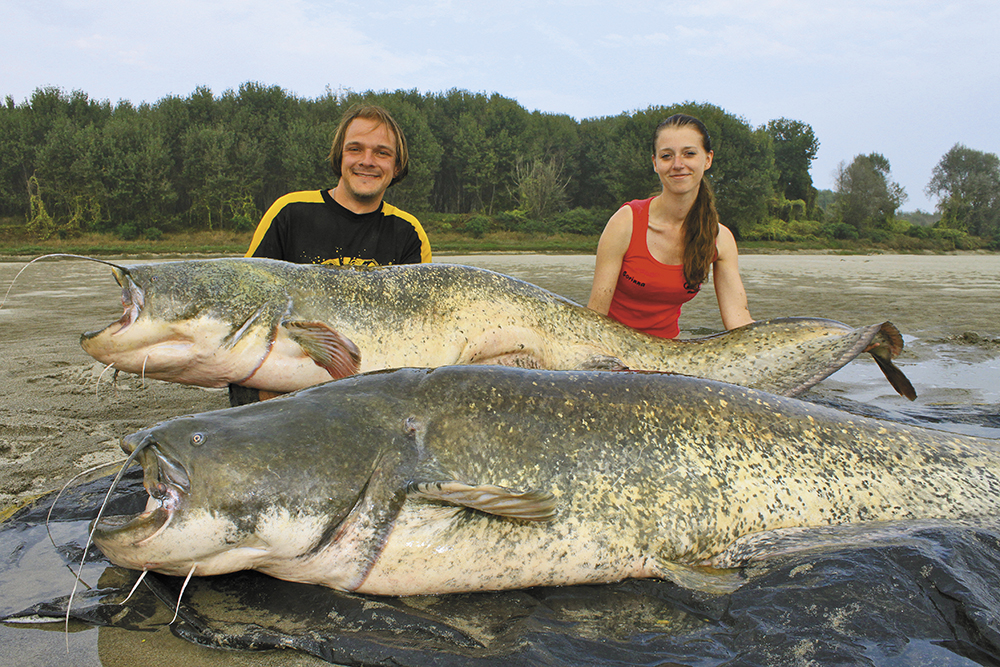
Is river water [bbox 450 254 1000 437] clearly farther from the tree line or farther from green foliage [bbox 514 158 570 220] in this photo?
green foliage [bbox 514 158 570 220]

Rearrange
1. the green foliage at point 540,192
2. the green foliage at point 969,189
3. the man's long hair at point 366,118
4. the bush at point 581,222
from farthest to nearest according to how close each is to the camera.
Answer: the green foliage at point 969,189 < the green foliage at point 540,192 < the bush at point 581,222 < the man's long hair at point 366,118

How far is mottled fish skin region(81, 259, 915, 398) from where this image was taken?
3.01 m

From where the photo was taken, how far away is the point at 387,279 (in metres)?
3.42

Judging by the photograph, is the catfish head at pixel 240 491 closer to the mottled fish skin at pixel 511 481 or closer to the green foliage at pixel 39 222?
the mottled fish skin at pixel 511 481

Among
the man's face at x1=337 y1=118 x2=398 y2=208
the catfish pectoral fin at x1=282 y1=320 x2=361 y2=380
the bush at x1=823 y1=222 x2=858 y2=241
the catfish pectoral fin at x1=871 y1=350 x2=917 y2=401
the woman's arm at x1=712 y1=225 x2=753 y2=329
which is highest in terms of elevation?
the bush at x1=823 y1=222 x2=858 y2=241

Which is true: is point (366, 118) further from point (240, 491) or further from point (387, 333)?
point (240, 491)

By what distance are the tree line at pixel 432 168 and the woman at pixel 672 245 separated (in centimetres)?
3168

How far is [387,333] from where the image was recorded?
3285mm

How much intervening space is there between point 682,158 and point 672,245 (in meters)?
0.62

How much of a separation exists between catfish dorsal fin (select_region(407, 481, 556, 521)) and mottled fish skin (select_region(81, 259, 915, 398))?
1.35 metres

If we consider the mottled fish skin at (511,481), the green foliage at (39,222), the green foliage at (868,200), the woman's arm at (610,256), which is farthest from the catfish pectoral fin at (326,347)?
the green foliage at (868,200)

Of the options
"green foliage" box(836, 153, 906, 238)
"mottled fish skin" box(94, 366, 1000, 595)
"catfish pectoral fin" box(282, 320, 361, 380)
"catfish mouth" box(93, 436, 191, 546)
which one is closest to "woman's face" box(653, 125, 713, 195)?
"mottled fish skin" box(94, 366, 1000, 595)

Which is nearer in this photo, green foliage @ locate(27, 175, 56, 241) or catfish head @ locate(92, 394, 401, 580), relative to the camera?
catfish head @ locate(92, 394, 401, 580)

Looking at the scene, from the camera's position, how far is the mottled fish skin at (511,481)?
1795 millimetres
